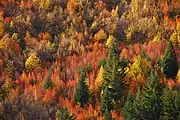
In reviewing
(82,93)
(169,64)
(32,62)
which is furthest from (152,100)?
(32,62)

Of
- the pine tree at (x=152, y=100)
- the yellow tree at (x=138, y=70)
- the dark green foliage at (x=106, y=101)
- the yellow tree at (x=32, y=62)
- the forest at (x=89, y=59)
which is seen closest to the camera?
the pine tree at (x=152, y=100)

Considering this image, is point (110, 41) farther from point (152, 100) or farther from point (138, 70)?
point (152, 100)

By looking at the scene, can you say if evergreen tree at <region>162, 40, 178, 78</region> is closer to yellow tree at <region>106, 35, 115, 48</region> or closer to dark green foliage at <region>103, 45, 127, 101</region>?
dark green foliage at <region>103, 45, 127, 101</region>

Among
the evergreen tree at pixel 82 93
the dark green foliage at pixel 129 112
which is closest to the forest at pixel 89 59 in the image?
the evergreen tree at pixel 82 93

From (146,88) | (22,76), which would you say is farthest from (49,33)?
(146,88)

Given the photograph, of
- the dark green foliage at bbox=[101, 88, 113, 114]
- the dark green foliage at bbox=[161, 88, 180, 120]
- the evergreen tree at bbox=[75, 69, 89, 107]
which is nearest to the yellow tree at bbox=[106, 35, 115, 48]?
the evergreen tree at bbox=[75, 69, 89, 107]

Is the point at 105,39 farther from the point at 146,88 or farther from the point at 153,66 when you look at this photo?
the point at 146,88

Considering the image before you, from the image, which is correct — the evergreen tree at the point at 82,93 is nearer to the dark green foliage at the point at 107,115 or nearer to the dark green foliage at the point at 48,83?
the dark green foliage at the point at 48,83
